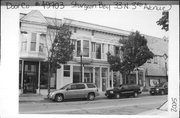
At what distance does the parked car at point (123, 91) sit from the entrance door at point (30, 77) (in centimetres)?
128

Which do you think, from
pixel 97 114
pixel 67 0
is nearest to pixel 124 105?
pixel 97 114

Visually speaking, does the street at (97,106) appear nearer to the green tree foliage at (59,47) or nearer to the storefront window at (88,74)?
the storefront window at (88,74)

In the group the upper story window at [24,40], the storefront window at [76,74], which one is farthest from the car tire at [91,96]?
the upper story window at [24,40]

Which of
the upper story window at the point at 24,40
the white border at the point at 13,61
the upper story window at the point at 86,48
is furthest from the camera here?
the upper story window at the point at 86,48

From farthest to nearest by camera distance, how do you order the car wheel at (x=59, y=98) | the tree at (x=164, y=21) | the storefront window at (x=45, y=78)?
the storefront window at (x=45, y=78) → the car wheel at (x=59, y=98) → the tree at (x=164, y=21)

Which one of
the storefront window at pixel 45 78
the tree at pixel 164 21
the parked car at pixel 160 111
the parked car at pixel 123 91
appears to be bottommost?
the parked car at pixel 160 111

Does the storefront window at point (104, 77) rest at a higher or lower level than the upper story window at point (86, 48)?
lower

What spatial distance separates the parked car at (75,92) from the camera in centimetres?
472

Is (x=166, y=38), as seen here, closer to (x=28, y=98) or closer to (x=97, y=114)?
(x=97, y=114)

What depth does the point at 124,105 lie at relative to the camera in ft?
15.7

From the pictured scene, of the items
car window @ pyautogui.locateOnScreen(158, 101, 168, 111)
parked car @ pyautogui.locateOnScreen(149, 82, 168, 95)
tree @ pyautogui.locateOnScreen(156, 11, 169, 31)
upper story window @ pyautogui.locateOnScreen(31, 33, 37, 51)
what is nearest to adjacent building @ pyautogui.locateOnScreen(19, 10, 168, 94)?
upper story window @ pyautogui.locateOnScreen(31, 33, 37, 51)

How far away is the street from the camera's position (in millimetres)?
4488

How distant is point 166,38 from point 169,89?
85cm

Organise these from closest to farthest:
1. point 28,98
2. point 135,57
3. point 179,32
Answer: point 179,32 < point 28,98 < point 135,57
